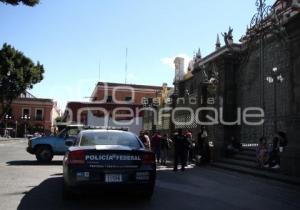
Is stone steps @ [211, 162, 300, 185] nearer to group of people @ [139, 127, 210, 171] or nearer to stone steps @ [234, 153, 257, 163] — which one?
stone steps @ [234, 153, 257, 163]

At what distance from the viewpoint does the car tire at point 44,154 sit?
66.7ft

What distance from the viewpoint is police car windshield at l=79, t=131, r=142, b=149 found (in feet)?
30.6

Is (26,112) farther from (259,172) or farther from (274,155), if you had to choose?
(259,172)

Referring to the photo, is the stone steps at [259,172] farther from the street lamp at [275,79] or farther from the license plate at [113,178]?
the license plate at [113,178]

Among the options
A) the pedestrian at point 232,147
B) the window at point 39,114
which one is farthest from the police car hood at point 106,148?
the window at point 39,114

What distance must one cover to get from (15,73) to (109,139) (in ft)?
123

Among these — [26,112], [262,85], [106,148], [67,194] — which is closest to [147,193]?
[106,148]

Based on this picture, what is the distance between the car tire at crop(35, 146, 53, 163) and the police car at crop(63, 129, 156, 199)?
38.9 feet

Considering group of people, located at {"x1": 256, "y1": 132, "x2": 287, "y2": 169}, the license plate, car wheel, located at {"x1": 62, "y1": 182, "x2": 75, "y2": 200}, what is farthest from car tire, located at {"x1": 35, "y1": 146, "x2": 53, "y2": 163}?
the license plate

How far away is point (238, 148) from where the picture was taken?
1775 centimetres

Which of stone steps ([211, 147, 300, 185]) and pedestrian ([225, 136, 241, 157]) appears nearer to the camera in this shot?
stone steps ([211, 147, 300, 185])

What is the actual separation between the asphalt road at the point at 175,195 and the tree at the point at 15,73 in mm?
32845

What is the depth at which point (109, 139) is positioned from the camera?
956 centimetres

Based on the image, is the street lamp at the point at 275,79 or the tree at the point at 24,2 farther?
the street lamp at the point at 275,79
